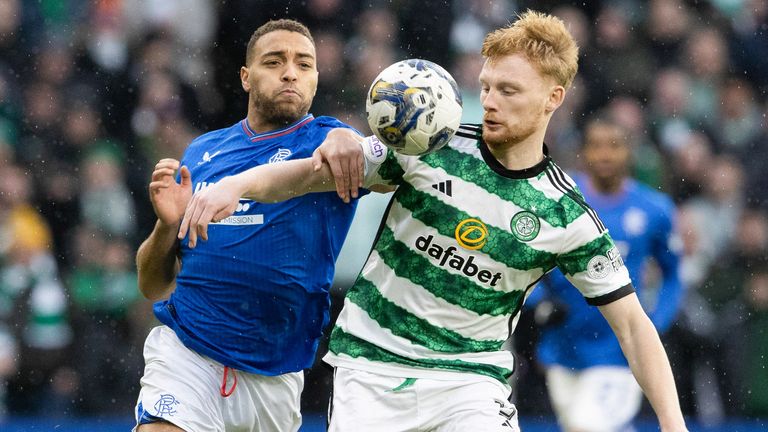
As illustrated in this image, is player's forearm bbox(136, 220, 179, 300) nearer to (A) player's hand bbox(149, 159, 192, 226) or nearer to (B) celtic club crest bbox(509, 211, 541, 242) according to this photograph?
(A) player's hand bbox(149, 159, 192, 226)

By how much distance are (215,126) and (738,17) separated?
16.1 feet

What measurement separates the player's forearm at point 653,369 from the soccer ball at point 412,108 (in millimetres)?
1038

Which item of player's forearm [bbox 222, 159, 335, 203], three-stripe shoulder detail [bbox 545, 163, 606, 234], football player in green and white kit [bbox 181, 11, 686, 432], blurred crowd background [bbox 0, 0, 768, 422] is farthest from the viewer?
blurred crowd background [bbox 0, 0, 768, 422]

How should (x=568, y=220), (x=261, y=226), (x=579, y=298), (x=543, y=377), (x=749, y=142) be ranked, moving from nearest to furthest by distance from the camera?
(x=568, y=220), (x=261, y=226), (x=579, y=298), (x=543, y=377), (x=749, y=142)

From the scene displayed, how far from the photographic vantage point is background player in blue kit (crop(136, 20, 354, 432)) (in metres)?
5.41

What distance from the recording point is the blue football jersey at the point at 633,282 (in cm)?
746

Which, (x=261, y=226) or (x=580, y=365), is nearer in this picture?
(x=261, y=226)

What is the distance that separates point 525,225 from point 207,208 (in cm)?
121

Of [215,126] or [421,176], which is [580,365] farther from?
[215,126]

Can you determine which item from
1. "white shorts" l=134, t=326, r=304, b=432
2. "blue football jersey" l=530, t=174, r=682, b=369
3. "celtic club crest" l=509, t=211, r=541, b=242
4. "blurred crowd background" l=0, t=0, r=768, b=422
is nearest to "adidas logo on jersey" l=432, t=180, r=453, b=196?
"celtic club crest" l=509, t=211, r=541, b=242

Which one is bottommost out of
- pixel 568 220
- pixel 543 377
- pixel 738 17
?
pixel 543 377

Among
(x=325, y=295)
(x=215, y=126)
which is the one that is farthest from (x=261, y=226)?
(x=215, y=126)

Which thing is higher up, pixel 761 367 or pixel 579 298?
pixel 579 298

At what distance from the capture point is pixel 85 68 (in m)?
10.3
